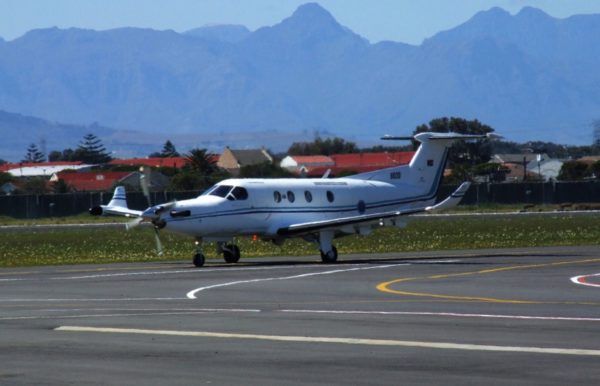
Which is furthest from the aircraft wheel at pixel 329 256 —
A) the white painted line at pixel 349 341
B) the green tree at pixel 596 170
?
the green tree at pixel 596 170

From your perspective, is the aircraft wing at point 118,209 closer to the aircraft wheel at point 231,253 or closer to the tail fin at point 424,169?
the aircraft wheel at point 231,253

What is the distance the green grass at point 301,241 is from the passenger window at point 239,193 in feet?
18.3

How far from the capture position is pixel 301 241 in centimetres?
5625

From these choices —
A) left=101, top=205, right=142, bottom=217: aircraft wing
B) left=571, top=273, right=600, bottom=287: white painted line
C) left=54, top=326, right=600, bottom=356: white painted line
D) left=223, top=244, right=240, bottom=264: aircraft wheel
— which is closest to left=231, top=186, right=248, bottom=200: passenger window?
left=223, top=244, right=240, bottom=264: aircraft wheel

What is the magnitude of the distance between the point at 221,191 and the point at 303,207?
2.63 m

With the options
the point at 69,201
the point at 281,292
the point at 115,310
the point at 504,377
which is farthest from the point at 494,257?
the point at 69,201

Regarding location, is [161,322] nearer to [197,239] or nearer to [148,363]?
[148,363]

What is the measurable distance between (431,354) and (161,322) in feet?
18.4

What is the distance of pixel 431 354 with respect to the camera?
16781mm

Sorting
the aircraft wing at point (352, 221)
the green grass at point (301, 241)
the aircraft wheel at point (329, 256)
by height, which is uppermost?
the aircraft wing at point (352, 221)

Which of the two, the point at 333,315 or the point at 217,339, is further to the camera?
the point at 333,315

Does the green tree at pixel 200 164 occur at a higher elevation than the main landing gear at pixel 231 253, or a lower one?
higher

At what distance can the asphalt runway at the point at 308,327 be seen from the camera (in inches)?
611

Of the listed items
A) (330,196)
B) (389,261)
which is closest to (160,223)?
(330,196)
